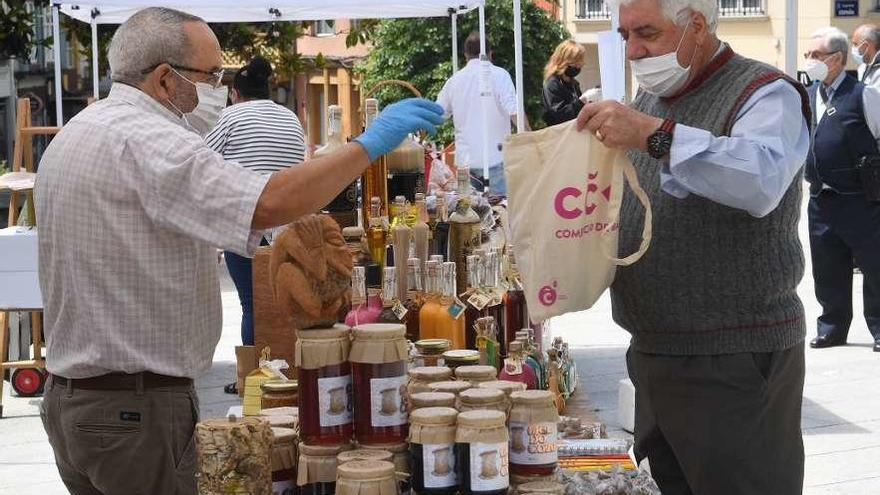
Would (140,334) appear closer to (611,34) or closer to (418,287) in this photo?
(418,287)

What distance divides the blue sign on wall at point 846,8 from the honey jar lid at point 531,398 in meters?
30.6

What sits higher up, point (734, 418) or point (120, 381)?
point (120, 381)

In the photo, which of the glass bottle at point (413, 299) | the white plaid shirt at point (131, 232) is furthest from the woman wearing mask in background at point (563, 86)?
the white plaid shirt at point (131, 232)

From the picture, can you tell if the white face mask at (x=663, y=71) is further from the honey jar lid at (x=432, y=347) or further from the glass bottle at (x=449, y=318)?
the glass bottle at (x=449, y=318)

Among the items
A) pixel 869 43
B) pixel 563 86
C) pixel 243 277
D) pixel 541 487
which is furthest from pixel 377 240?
pixel 563 86

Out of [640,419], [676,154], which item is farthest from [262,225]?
[640,419]

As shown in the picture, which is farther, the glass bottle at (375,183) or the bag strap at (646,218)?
the glass bottle at (375,183)

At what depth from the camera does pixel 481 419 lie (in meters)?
3.16

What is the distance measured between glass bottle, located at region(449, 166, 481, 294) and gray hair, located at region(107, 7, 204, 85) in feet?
6.57

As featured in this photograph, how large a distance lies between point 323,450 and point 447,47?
19369mm

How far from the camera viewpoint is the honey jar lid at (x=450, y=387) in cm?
350

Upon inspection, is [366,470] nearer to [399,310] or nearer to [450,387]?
[450,387]

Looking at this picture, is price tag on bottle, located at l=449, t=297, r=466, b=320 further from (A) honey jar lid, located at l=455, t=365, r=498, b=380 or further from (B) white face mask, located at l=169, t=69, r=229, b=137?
(B) white face mask, located at l=169, t=69, r=229, b=137

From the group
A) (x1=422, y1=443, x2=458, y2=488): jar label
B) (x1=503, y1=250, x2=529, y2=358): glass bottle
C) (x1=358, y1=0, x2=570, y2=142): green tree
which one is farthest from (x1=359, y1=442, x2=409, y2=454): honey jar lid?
(x1=358, y1=0, x2=570, y2=142): green tree
